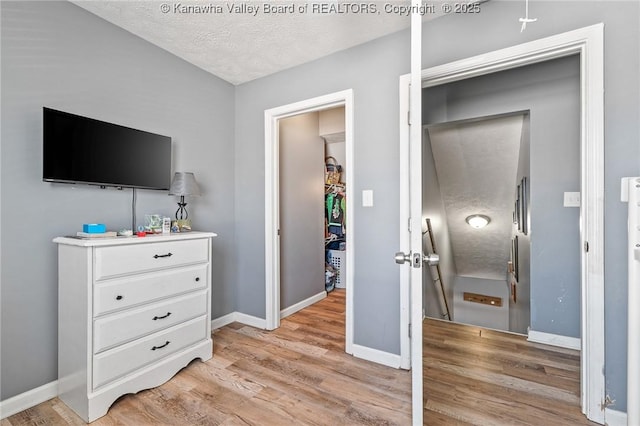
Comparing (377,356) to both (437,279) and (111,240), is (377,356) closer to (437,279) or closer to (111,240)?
(111,240)

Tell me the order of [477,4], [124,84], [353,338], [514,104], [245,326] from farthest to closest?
[245,326], [514,104], [353,338], [124,84], [477,4]

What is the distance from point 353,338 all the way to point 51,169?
7.37ft

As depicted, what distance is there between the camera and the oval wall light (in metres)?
3.96

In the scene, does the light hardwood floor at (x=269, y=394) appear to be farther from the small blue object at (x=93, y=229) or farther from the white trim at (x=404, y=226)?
the small blue object at (x=93, y=229)

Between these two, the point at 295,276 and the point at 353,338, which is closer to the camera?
the point at 353,338

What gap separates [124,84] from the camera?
2.07 metres

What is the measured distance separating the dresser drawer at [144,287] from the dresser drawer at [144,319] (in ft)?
0.16

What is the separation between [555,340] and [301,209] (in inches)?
102

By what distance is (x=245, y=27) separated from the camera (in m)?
2.03

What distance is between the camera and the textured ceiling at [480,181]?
3.14m

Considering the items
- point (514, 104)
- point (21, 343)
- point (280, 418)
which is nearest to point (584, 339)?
point (280, 418)

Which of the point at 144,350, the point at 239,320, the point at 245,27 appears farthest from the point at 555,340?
the point at 245,27

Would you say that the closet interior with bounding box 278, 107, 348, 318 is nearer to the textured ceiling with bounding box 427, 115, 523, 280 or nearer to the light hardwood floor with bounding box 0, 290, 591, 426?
the light hardwood floor with bounding box 0, 290, 591, 426

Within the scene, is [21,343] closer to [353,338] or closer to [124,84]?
[124,84]
